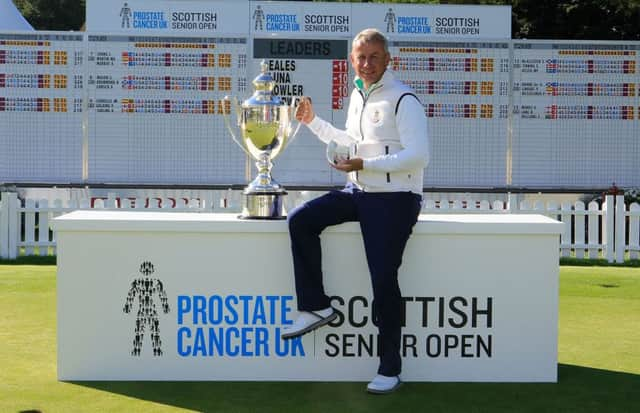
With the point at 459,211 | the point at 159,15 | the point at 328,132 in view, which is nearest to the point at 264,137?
the point at 328,132

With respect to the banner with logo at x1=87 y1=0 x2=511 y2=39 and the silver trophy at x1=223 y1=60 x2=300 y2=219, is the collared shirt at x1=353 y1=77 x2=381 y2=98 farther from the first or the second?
the banner with logo at x1=87 y1=0 x2=511 y2=39

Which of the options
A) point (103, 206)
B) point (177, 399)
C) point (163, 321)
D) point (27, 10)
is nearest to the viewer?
point (177, 399)

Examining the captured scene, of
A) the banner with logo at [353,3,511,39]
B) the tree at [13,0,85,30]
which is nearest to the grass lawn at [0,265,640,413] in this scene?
the banner with logo at [353,3,511,39]

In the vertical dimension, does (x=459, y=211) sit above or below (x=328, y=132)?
below

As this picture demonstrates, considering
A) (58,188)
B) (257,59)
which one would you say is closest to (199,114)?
(257,59)

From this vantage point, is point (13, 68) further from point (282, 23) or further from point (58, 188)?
point (282, 23)

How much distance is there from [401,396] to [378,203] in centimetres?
99

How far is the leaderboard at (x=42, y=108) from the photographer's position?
14023 millimetres

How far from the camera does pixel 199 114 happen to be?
14.1 m

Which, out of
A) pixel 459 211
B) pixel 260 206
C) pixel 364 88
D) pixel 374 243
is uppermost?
pixel 364 88

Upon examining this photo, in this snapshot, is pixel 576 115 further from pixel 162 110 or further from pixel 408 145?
pixel 408 145

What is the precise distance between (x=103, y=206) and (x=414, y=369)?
735 centimetres

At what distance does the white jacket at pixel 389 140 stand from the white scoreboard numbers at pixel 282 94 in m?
7.84

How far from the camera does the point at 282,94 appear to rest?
13.9 metres
